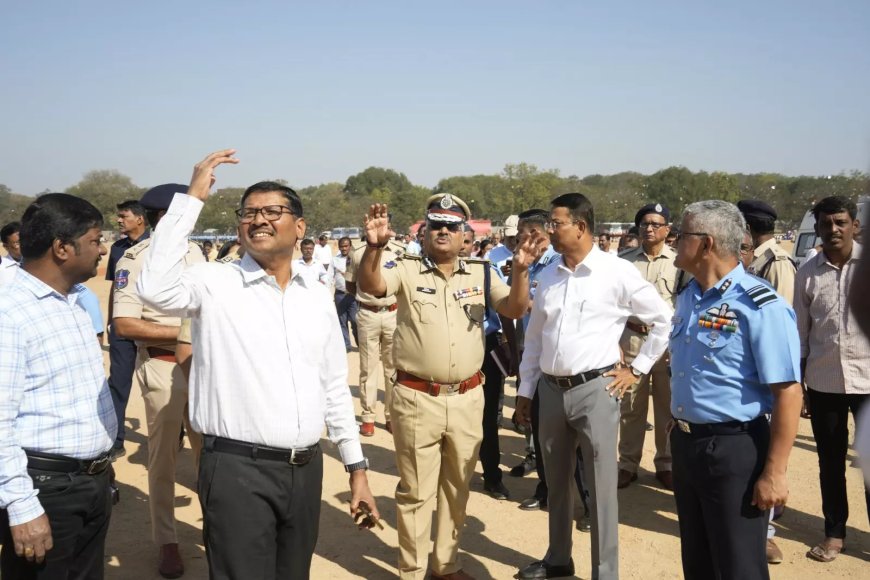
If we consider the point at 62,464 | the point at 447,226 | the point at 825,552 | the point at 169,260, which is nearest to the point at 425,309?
the point at 447,226

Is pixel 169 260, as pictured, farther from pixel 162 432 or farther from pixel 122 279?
pixel 162 432

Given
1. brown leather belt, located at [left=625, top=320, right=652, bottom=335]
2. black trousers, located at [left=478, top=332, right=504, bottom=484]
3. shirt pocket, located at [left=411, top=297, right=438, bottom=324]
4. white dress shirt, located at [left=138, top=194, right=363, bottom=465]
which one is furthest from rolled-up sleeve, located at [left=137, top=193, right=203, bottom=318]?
brown leather belt, located at [left=625, top=320, right=652, bottom=335]

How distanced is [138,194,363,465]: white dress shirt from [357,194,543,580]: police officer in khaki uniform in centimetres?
117

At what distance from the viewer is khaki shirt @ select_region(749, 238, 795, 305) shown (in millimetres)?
5230

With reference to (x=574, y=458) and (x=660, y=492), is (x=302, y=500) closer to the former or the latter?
(x=574, y=458)

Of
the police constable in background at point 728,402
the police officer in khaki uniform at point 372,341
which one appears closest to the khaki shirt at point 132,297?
the police constable in background at point 728,402

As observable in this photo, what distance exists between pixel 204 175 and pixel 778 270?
4.43m

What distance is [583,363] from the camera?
415cm

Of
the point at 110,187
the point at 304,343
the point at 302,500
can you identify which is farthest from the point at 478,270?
the point at 110,187

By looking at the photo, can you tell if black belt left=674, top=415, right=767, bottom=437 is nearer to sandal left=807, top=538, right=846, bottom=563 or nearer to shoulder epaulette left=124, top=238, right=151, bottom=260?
sandal left=807, top=538, right=846, bottom=563

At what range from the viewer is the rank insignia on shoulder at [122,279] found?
4.36 metres

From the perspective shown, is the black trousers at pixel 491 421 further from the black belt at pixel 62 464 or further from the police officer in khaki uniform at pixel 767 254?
the black belt at pixel 62 464

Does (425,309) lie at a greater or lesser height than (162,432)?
greater

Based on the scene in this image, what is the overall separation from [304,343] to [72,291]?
115 cm
